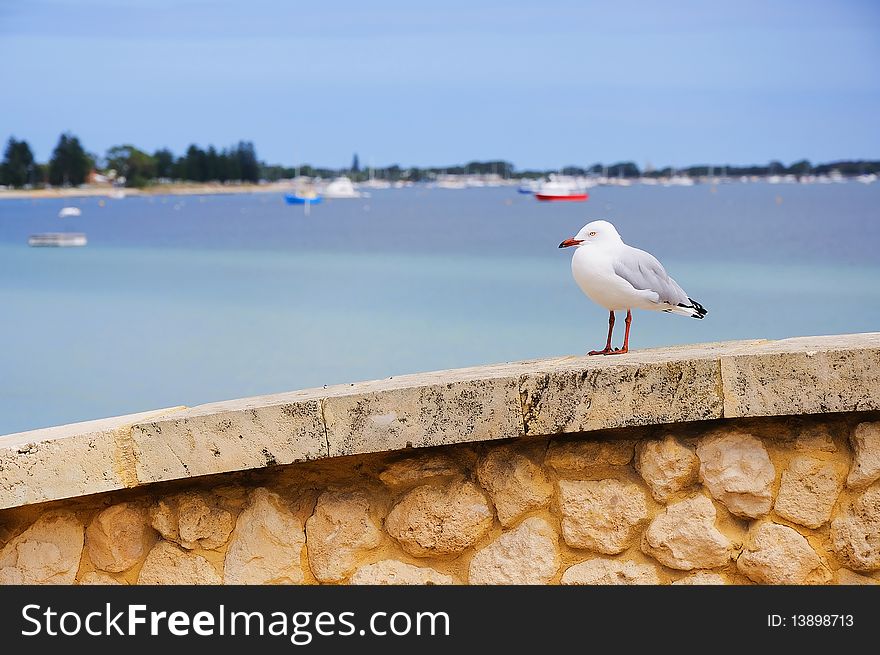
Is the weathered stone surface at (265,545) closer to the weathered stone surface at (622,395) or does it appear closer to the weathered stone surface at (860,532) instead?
the weathered stone surface at (622,395)

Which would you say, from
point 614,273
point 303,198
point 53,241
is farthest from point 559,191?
point 614,273

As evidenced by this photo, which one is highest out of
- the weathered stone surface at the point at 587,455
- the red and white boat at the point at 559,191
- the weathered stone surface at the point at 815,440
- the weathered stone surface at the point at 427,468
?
the weathered stone surface at the point at 815,440

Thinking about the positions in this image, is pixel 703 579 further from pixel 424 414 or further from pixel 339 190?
pixel 339 190

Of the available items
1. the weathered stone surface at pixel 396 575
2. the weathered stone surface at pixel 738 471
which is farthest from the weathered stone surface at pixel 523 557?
the weathered stone surface at pixel 738 471

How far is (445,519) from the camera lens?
10.5 feet

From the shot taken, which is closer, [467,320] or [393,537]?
[393,537]

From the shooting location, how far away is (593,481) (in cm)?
315

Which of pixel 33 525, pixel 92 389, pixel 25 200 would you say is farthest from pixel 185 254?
pixel 25 200

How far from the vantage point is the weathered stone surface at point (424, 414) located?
309 centimetres

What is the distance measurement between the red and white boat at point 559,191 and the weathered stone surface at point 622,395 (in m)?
92.0

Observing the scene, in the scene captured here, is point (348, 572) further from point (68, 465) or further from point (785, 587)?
point (785, 587)

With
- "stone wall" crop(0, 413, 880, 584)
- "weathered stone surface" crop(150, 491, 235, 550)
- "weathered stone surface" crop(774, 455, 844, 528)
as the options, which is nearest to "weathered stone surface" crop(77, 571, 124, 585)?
"stone wall" crop(0, 413, 880, 584)

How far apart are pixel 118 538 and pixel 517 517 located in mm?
1141

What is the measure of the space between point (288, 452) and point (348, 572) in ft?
1.31
